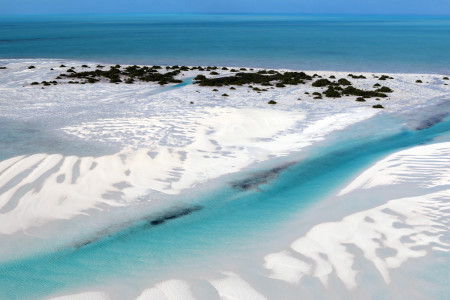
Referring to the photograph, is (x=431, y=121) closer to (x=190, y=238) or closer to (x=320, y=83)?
(x=320, y=83)

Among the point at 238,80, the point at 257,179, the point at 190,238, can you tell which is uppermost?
the point at 238,80

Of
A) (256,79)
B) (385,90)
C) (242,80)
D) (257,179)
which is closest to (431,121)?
(385,90)

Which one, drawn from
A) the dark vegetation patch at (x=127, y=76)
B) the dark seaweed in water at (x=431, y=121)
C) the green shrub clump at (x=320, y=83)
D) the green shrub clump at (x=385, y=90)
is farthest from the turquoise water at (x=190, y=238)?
the dark vegetation patch at (x=127, y=76)

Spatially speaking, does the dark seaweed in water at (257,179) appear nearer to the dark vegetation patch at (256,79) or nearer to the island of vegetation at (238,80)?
the island of vegetation at (238,80)

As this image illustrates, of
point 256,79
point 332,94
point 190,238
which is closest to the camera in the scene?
point 190,238

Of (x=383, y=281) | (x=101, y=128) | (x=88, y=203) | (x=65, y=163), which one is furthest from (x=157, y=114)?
(x=383, y=281)

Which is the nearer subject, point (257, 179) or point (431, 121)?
point (257, 179)
